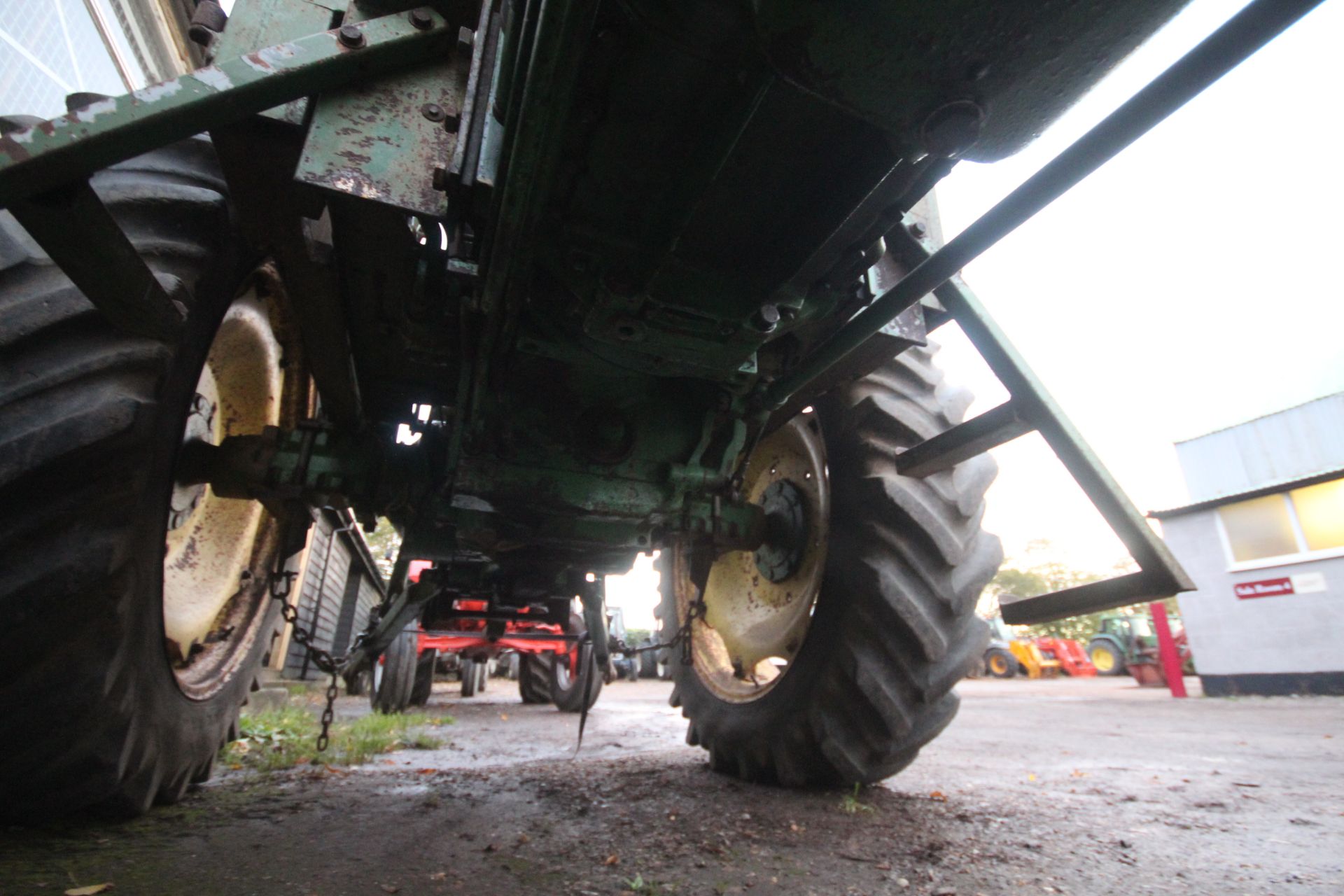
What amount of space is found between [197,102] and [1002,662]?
18974mm

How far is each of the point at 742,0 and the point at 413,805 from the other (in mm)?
2101

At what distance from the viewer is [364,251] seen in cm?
145

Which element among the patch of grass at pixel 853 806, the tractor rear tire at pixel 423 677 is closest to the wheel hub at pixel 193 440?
the patch of grass at pixel 853 806

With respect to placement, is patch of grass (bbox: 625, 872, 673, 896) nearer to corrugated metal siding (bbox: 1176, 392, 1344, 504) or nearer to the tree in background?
corrugated metal siding (bbox: 1176, 392, 1344, 504)

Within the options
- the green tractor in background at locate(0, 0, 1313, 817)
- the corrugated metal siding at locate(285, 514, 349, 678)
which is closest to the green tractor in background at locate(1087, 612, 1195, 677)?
the green tractor in background at locate(0, 0, 1313, 817)

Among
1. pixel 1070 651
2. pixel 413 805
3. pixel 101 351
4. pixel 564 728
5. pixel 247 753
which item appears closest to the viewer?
pixel 101 351

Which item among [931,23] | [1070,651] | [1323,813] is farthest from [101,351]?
[1070,651]

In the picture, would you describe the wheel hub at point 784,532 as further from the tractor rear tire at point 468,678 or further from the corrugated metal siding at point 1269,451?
the corrugated metal siding at point 1269,451

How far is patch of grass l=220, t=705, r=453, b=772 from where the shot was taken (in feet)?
8.77

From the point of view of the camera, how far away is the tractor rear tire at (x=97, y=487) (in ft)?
3.69

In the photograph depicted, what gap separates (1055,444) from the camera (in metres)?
1.33

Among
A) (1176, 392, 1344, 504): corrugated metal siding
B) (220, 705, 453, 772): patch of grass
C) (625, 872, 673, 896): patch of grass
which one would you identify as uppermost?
(1176, 392, 1344, 504): corrugated metal siding

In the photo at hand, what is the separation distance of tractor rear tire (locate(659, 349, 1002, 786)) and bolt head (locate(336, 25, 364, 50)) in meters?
1.48

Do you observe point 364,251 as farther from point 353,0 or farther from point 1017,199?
point 1017,199
